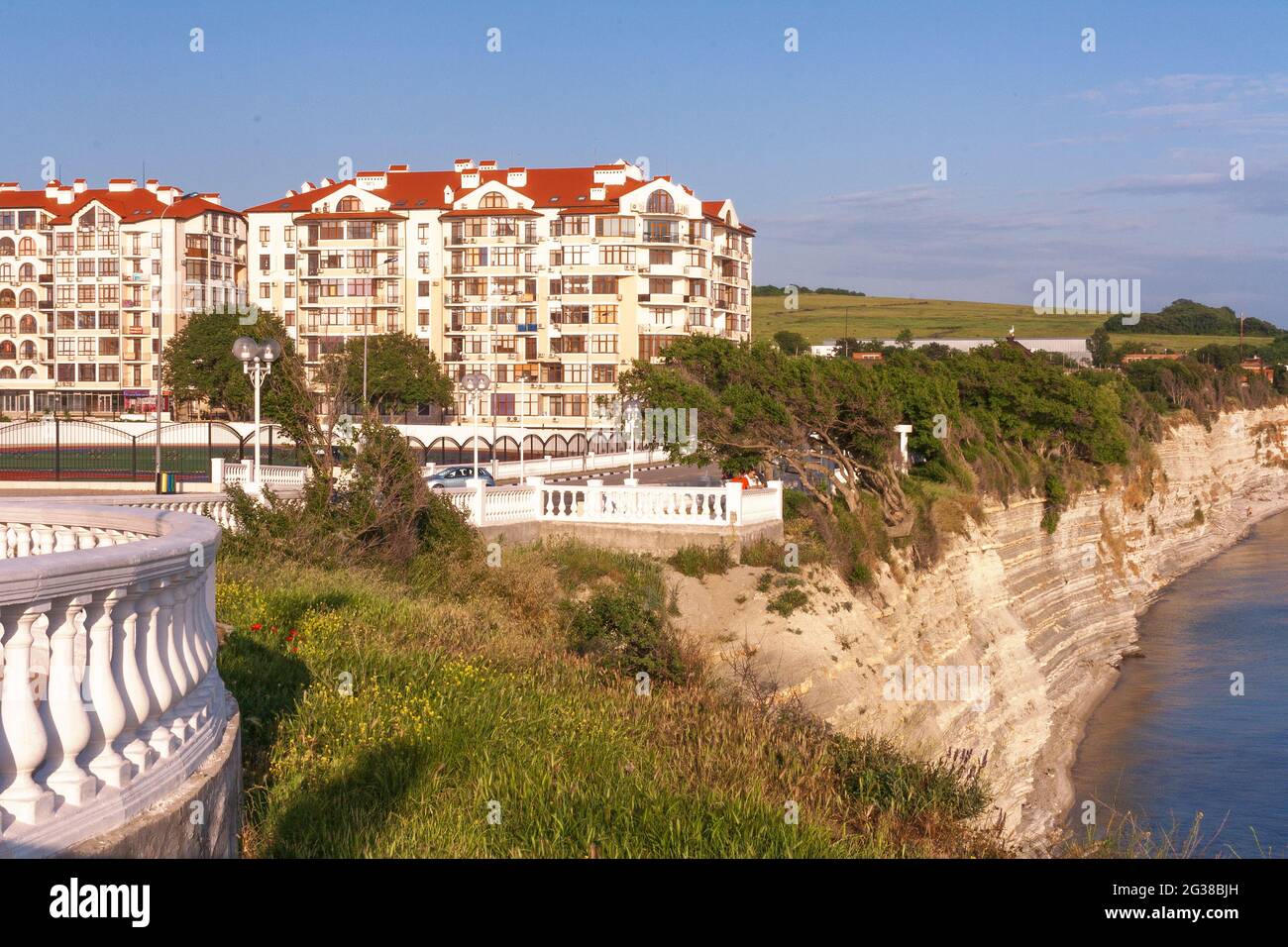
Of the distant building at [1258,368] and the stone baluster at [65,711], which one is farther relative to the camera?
the distant building at [1258,368]

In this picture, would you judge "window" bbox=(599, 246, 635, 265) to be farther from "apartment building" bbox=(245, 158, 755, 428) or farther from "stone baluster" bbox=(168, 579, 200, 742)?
"stone baluster" bbox=(168, 579, 200, 742)

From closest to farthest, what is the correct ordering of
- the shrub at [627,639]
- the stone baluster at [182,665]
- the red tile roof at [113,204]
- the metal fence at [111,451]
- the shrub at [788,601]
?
the stone baluster at [182,665] → the shrub at [627,639] → the shrub at [788,601] → the metal fence at [111,451] → the red tile roof at [113,204]

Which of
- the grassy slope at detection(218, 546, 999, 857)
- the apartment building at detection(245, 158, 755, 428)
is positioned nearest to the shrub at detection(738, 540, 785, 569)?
the grassy slope at detection(218, 546, 999, 857)

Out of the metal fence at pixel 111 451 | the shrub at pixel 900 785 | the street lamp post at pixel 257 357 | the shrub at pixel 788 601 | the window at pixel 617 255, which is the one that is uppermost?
the window at pixel 617 255

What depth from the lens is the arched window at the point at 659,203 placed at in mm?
78250

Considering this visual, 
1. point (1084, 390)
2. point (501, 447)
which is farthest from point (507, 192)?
point (1084, 390)

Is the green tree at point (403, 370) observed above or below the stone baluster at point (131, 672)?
above

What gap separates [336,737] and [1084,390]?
4569 cm

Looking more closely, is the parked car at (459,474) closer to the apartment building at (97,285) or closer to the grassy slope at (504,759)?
the grassy slope at (504,759)

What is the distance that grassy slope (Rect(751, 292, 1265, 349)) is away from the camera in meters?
162

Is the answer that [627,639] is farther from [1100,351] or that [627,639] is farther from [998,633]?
[1100,351]

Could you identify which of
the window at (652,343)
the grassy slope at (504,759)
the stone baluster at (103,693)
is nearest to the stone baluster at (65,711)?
the stone baluster at (103,693)

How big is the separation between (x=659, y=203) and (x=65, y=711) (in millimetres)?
75984

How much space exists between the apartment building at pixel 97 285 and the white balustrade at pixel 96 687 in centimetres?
8583
